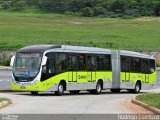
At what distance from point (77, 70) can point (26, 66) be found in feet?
12.9

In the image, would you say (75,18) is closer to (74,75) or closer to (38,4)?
(38,4)

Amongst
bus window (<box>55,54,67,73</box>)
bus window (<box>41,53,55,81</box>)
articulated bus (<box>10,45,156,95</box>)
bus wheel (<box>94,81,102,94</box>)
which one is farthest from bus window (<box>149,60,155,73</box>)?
bus window (<box>41,53,55,81</box>)

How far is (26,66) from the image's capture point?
32219mm

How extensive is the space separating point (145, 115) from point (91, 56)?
16580 mm

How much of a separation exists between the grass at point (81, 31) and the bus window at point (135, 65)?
43329mm

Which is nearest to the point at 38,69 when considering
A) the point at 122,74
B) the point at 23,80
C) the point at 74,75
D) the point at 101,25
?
the point at 23,80

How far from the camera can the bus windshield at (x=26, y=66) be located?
3192 centimetres

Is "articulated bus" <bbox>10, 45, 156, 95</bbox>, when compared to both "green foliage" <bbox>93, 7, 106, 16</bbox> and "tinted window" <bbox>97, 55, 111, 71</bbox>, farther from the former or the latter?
"green foliage" <bbox>93, 7, 106, 16</bbox>

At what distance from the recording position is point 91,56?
120 feet

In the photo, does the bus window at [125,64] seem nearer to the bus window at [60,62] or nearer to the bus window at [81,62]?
the bus window at [81,62]

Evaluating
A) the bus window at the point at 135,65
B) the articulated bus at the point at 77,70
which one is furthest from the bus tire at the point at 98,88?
the bus window at the point at 135,65

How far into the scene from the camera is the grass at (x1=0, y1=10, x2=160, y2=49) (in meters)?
94.4

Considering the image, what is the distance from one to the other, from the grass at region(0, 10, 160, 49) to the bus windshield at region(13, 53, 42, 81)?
168 ft

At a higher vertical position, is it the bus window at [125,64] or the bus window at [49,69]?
the bus window at [49,69]
